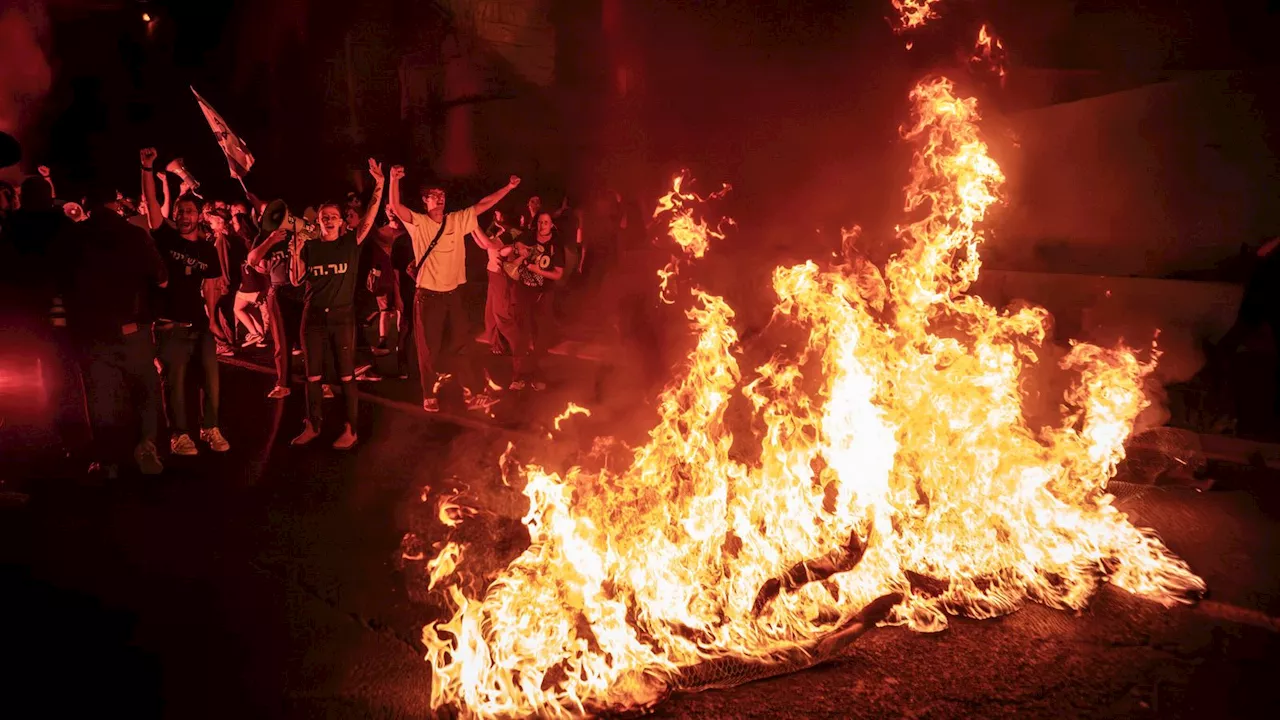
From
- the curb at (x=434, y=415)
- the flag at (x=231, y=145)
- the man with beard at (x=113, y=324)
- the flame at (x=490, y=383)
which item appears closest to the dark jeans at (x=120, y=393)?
the man with beard at (x=113, y=324)

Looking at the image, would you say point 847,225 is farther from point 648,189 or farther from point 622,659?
point 622,659

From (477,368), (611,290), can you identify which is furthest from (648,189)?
(477,368)

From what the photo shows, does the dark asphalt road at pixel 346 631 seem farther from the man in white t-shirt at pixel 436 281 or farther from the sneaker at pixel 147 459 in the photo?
the man in white t-shirt at pixel 436 281

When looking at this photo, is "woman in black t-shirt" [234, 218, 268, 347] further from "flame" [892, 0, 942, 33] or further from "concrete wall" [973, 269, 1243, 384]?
"concrete wall" [973, 269, 1243, 384]

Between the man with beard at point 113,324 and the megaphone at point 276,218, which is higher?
the megaphone at point 276,218

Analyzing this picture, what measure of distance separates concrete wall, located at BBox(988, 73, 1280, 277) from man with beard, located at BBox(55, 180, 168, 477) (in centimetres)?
937

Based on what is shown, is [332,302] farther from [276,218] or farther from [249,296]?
[249,296]

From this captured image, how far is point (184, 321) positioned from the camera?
651cm

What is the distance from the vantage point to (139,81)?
2033 centimetres

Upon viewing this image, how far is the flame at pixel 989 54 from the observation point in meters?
9.92

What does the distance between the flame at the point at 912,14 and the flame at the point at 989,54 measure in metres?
0.70

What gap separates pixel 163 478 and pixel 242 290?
19.7 feet

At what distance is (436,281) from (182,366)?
2484mm

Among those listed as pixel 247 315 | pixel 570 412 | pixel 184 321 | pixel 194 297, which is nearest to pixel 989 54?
pixel 570 412
